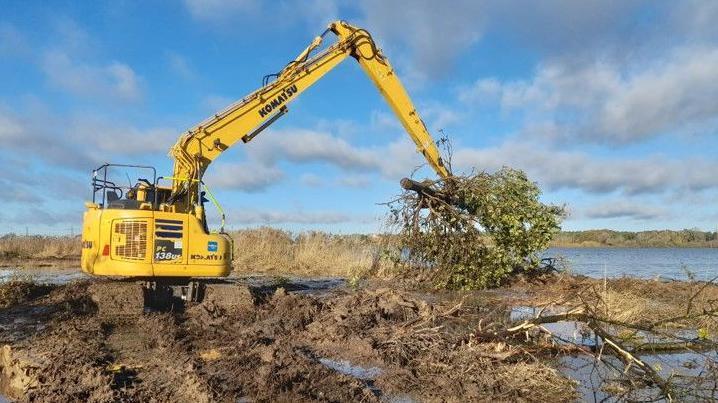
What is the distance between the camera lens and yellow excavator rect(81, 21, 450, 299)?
33.8ft

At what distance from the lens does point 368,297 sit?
10.1 metres

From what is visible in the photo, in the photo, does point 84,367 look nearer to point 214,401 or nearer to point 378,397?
point 214,401

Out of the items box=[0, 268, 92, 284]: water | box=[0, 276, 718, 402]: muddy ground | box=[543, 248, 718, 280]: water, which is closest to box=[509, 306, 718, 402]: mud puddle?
box=[0, 276, 718, 402]: muddy ground

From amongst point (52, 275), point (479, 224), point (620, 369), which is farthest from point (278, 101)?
point (52, 275)

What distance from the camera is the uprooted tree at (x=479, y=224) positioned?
14.5 m

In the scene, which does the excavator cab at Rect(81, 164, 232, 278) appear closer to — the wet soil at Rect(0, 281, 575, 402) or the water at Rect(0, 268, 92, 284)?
the wet soil at Rect(0, 281, 575, 402)

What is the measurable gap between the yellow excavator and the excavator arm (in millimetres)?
20

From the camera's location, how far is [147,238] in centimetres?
1034

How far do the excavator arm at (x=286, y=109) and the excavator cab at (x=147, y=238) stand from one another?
27.4 inches

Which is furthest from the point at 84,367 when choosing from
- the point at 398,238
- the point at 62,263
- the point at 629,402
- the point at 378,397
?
the point at 62,263

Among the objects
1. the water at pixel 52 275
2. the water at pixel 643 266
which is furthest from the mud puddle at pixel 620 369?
the water at pixel 52 275

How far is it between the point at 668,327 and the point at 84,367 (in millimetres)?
8506

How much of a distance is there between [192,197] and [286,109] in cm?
276

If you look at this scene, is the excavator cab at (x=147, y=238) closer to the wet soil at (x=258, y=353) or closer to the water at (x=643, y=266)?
the wet soil at (x=258, y=353)
